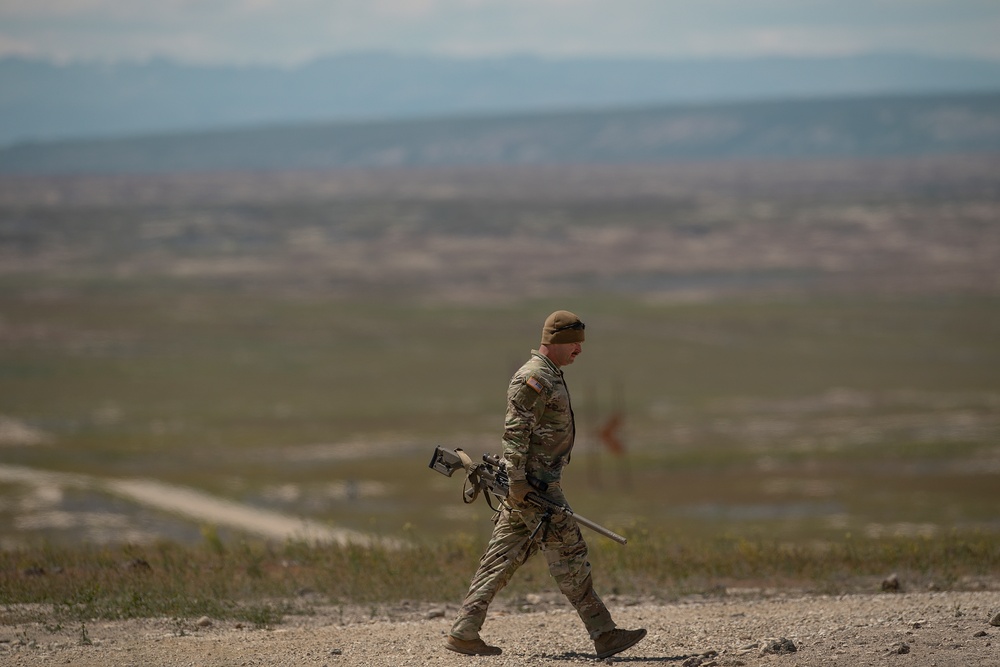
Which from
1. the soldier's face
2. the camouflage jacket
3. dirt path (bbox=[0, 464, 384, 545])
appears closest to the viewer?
the camouflage jacket

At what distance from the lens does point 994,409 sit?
39500 mm

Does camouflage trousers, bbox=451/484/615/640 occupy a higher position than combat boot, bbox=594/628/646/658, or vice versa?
camouflage trousers, bbox=451/484/615/640

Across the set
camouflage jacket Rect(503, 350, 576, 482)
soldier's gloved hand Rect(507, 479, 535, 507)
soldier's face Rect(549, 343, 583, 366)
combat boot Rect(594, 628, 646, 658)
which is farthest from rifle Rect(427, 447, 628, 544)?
soldier's face Rect(549, 343, 583, 366)

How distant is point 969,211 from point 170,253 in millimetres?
74338

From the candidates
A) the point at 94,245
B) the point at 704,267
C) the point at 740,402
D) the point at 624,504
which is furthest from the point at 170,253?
the point at 624,504

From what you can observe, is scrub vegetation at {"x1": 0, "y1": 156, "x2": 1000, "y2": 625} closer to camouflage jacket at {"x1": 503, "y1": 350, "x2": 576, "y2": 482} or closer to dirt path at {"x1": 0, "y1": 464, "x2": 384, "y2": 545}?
dirt path at {"x1": 0, "y1": 464, "x2": 384, "y2": 545}

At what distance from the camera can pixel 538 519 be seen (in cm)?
913

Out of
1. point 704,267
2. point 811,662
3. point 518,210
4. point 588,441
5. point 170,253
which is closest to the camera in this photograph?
point 811,662

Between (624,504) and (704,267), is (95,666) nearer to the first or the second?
(624,504)

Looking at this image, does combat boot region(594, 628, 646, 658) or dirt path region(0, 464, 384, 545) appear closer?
combat boot region(594, 628, 646, 658)

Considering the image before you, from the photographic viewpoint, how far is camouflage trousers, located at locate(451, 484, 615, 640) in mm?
9180

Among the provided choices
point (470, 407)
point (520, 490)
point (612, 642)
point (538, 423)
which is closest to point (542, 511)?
point (520, 490)

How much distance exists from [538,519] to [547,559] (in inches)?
12.1

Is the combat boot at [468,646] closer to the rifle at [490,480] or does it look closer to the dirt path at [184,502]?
the rifle at [490,480]
